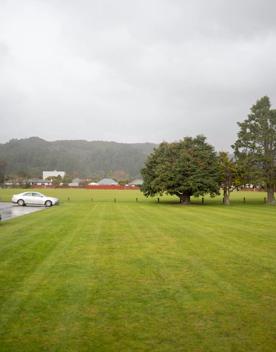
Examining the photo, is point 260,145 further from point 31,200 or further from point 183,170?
point 31,200

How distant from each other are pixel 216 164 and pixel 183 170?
4314 mm

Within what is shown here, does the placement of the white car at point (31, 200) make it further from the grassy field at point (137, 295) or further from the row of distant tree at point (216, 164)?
Answer: the grassy field at point (137, 295)

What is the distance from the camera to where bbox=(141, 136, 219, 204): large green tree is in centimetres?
4244

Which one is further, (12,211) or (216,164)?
(216,164)

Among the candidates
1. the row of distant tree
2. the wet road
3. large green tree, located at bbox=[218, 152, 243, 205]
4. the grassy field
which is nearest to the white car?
the wet road

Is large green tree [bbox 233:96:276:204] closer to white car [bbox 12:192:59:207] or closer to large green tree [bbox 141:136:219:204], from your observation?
large green tree [bbox 141:136:219:204]

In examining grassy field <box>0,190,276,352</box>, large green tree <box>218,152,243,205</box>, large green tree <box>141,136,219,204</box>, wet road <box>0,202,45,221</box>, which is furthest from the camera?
large green tree <box>218,152,243,205</box>

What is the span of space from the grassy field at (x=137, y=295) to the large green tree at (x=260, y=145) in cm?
3267

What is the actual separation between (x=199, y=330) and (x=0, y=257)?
7.00 m

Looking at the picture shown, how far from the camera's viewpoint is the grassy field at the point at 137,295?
5.45 meters

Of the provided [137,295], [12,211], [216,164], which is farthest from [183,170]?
[137,295]

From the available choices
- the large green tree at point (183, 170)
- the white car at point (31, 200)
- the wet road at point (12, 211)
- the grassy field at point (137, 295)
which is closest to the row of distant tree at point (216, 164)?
the large green tree at point (183, 170)

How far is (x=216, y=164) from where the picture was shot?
147 ft

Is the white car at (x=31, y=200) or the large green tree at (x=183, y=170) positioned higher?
the large green tree at (x=183, y=170)
